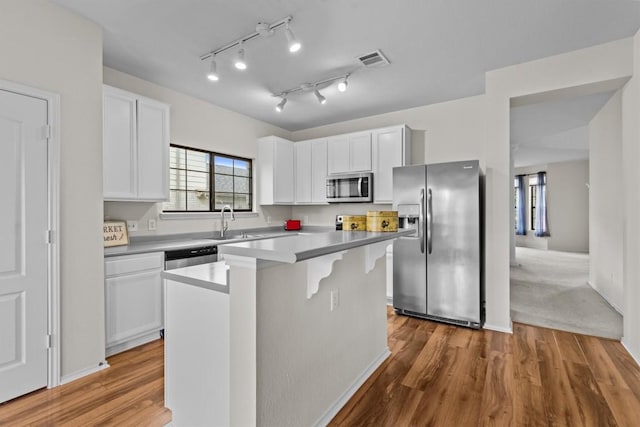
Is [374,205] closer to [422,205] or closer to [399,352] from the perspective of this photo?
[422,205]

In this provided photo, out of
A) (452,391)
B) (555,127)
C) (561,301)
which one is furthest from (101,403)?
(555,127)

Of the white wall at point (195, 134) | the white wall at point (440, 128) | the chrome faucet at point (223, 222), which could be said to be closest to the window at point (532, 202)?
the white wall at point (440, 128)

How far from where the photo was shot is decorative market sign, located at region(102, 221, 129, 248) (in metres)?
2.94

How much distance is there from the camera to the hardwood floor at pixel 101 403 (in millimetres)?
1816

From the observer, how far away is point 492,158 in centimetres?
319

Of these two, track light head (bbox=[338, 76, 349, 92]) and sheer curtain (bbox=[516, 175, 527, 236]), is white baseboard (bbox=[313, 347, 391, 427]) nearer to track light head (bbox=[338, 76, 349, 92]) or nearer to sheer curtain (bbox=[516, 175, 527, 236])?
track light head (bbox=[338, 76, 349, 92])

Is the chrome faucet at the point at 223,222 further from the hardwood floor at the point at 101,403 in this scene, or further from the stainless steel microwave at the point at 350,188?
the hardwood floor at the point at 101,403

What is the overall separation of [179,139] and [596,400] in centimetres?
443

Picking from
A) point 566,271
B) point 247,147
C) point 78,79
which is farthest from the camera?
point 566,271

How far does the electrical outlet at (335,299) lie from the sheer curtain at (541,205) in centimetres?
990

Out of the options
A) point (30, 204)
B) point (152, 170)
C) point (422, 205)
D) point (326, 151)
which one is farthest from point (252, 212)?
point (30, 204)

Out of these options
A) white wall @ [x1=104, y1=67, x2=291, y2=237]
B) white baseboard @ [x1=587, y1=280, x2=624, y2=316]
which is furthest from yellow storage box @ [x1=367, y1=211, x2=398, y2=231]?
white baseboard @ [x1=587, y1=280, x2=624, y2=316]

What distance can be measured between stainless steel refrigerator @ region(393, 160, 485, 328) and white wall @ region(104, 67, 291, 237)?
225 centimetres

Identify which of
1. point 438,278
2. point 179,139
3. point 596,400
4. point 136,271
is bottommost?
point 596,400
